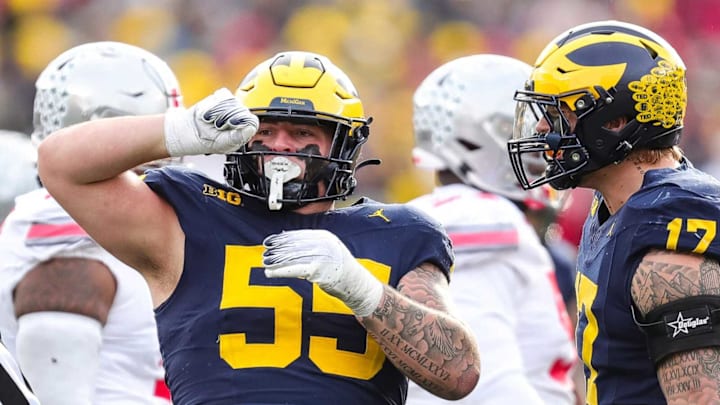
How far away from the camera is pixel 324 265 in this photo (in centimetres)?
320

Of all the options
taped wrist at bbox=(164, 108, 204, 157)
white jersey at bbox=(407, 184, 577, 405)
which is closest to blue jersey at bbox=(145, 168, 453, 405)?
taped wrist at bbox=(164, 108, 204, 157)

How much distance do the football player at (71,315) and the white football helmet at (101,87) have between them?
35cm

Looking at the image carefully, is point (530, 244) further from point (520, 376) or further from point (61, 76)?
point (61, 76)

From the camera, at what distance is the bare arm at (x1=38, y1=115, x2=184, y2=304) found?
336 cm

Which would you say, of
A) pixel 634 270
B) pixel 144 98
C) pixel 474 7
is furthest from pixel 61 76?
pixel 474 7

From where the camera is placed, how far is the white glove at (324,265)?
319cm

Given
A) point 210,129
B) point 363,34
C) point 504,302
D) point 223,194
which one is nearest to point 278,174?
point 223,194

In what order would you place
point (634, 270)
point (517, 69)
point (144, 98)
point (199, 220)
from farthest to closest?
point (517, 69) < point (144, 98) < point (199, 220) < point (634, 270)

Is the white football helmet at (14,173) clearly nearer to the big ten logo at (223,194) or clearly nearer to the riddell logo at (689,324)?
the big ten logo at (223,194)

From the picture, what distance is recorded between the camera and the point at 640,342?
10.7 feet

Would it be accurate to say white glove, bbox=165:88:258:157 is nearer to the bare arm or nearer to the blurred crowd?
the bare arm

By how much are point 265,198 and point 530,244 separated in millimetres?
1808

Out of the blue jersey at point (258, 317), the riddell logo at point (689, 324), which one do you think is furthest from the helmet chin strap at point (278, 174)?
the riddell logo at point (689, 324)

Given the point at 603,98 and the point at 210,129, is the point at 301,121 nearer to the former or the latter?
the point at 210,129
